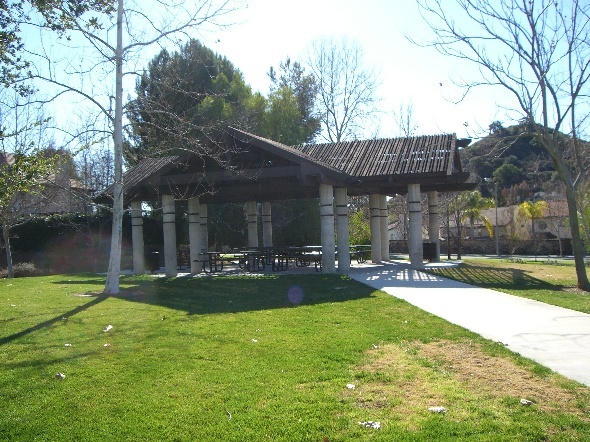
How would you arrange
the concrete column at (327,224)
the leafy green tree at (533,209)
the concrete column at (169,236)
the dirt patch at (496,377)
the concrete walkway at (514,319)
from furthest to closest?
the leafy green tree at (533,209) < the concrete column at (169,236) < the concrete column at (327,224) < the concrete walkway at (514,319) < the dirt patch at (496,377)

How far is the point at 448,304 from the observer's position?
37.0ft

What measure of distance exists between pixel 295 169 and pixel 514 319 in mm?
9816

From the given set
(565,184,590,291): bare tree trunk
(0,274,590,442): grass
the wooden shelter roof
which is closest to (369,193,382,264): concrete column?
the wooden shelter roof

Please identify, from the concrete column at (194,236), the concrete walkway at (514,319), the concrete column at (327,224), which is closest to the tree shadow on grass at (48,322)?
the concrete walkway at (514,319)

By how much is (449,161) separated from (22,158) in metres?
13.9

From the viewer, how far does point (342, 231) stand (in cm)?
1956

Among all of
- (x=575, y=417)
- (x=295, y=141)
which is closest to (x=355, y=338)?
(x=575, y=417)

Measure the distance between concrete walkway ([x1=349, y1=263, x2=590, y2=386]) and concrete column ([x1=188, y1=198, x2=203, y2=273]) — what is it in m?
7.77

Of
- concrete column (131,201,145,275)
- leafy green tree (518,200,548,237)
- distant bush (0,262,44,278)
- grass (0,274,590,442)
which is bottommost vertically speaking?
grass (0,274,590,442)

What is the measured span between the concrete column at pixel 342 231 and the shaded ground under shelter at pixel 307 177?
3 centimetres

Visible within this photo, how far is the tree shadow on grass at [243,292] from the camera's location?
448 inches

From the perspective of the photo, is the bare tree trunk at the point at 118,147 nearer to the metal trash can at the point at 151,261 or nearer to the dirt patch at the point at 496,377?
the dirt patch at the point at 496,377

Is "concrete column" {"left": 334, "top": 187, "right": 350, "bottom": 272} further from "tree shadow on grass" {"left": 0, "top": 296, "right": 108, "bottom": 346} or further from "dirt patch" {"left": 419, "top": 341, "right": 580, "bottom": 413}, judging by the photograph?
"dirt patch" {"left": 419, "top": 341, "right": 580, "bottom": 413}

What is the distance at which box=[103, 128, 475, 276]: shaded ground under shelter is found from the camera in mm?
17875
